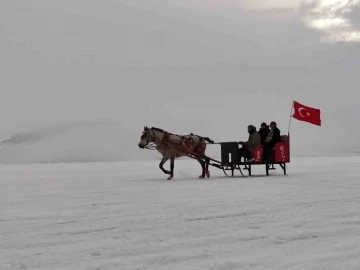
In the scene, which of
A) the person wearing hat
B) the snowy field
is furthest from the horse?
the snowy field

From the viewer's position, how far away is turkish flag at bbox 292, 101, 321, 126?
18578 millimetres

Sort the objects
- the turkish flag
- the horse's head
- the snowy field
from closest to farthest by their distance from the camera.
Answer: the snowy field < the horse's head < the turkish flag

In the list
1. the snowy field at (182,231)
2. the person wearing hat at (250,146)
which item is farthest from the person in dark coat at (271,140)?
the snowy field at (182,231)

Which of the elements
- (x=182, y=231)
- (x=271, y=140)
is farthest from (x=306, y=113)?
(x=182, y=231)

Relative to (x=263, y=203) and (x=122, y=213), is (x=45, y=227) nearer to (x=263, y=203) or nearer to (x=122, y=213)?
(x=122, y=213)

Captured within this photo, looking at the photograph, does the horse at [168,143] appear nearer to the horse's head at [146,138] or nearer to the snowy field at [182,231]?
the horse's head at [146,138]

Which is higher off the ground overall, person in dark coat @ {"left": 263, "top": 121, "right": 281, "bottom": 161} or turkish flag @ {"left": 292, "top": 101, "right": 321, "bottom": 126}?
turkish flag @ {"left": 292, "top": 101, "right": 321, "bottom": 126}

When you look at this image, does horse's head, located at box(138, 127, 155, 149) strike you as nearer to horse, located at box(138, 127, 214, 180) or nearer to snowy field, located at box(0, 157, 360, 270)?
horse, located at box(138, 127, 214, 180)

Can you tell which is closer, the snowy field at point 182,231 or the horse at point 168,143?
the snowy field at point 182,231

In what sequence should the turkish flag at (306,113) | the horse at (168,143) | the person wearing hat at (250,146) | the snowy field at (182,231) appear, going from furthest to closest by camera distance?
1. the turkish flag at (306,113)
2. the person wearing hat at (250,146)
3. the horse at (168,143)
4. the snowy field at (182,231)

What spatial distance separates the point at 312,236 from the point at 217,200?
12.4ft

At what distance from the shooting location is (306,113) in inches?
740

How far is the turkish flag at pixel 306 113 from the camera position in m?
18.6

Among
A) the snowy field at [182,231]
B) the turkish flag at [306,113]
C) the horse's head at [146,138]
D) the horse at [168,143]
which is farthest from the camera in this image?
the turkish flag at [306,113]
